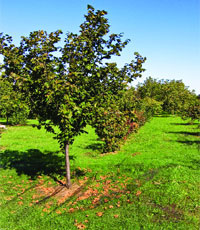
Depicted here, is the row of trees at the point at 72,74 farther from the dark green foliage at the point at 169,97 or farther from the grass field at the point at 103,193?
the dark green foliage at the point at 169,97

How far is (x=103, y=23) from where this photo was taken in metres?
7.12

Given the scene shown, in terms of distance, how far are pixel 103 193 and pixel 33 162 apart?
5534 mm

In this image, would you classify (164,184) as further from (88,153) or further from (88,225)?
(88,153)

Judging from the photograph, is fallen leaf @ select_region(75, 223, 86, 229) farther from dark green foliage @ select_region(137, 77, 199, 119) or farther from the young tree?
dark green foliage @ select_region(137, 77, 199, 119)

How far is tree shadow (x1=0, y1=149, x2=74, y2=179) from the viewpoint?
10.0 meters

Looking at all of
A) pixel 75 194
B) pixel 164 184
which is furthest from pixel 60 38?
pixel 164 184

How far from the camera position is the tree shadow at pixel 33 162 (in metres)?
10.0

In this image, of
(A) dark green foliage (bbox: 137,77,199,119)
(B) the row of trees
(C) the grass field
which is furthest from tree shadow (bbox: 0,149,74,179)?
(A) dark green foliage (bbox: 137,77,199,119)

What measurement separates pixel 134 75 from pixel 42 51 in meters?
3.17

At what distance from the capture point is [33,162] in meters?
11.5

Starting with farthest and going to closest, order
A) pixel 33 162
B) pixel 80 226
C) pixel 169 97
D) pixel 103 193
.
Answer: pixel 169 97 < pixel 33 162 < pixel 103 193 < pixel 80 226

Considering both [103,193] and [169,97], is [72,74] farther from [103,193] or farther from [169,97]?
[169,97]

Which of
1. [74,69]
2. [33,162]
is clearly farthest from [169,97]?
[74,69]

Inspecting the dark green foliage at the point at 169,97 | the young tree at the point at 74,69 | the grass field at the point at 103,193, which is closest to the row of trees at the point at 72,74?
the young tree at the point at 74,69
